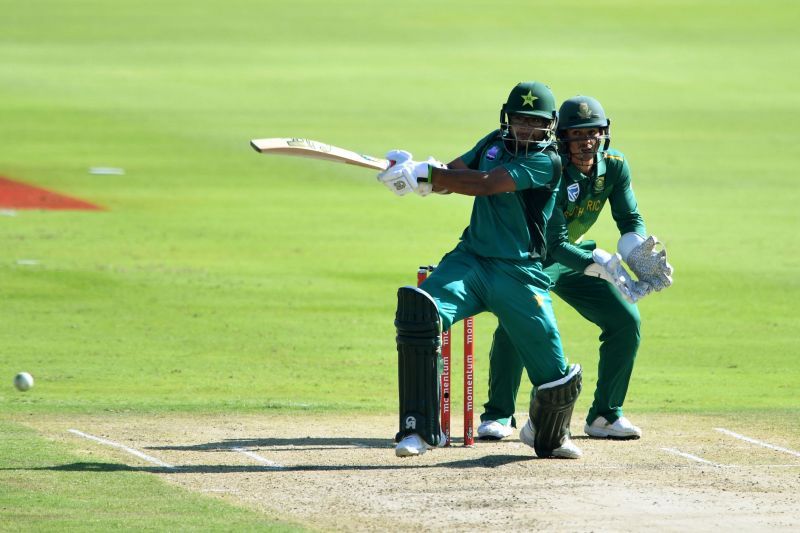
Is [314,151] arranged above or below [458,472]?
above

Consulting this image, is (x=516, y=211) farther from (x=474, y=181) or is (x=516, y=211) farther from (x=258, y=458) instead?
(x=258, y=458)

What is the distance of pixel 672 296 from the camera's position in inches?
596

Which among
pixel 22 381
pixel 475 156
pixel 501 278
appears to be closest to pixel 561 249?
pixel 501 278

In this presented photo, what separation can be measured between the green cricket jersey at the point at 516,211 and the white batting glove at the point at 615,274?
39 cm

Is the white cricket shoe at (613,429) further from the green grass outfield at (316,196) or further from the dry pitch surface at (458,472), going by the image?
the green grass outfield at (316,196)

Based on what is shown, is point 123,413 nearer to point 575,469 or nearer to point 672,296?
point 575,469

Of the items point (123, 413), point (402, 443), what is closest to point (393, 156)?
point (402, 443)

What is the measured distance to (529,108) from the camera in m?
7.81

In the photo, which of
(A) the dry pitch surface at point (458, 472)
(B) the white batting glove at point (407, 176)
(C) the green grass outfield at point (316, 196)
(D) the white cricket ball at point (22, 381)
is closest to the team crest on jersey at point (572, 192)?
(B) the white batting glove at point (407, 176)

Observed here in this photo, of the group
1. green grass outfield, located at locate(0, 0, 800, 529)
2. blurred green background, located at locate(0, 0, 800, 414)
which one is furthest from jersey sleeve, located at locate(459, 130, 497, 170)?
blurred green background, located at locate(0, 0, 800, 414)

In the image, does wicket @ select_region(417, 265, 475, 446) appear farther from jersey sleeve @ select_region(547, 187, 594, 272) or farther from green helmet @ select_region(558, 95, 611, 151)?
green helmet @ select_region(558, 95, 611, 151)

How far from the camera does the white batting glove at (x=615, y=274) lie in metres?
8.09

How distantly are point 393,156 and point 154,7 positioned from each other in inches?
1584

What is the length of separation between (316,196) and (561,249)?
42.3ft
